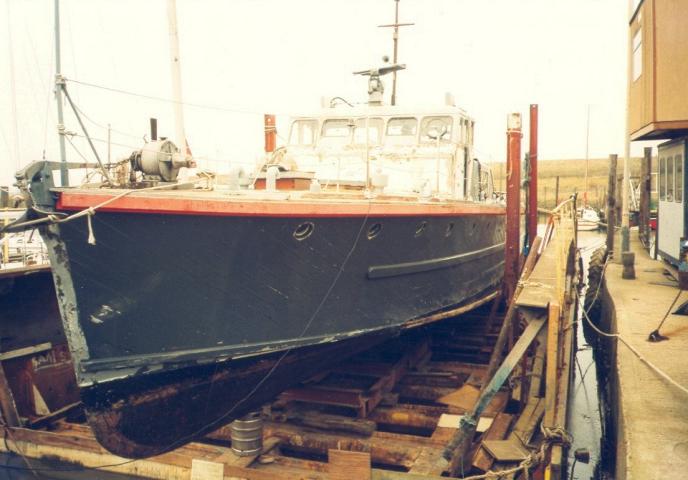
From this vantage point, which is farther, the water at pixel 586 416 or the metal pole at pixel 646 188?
the metal pole at pixel 646 188

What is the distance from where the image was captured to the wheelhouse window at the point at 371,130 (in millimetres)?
8391

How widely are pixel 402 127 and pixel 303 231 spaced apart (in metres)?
3.91

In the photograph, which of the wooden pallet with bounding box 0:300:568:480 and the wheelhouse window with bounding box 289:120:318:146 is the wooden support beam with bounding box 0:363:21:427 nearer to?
the wooden pallet with bounding box 0:300:568:480

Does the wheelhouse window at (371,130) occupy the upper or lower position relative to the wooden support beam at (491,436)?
upper

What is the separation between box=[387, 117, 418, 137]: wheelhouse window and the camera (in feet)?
27.3

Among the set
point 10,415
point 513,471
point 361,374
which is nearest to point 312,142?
point 361,374

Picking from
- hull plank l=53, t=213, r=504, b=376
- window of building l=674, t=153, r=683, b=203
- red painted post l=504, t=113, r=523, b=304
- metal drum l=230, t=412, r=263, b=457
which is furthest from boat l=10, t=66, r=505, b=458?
window of building l=674, t=153, r=683, b=203

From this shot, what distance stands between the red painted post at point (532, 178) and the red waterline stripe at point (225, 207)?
5.24 metres

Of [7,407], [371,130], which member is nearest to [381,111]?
[371,130]

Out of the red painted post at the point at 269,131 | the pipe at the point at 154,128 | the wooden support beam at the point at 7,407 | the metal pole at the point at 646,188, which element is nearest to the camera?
the pipe at the point at 154,128

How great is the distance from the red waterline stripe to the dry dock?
8.06 feet

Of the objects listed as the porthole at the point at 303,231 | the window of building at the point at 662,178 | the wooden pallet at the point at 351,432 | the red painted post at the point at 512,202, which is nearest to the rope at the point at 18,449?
the wooden pallet at the point at 351,432

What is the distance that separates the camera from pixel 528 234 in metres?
10.6

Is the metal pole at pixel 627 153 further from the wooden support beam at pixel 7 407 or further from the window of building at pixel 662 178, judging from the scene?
the wooden support beam at pixel 7 407
